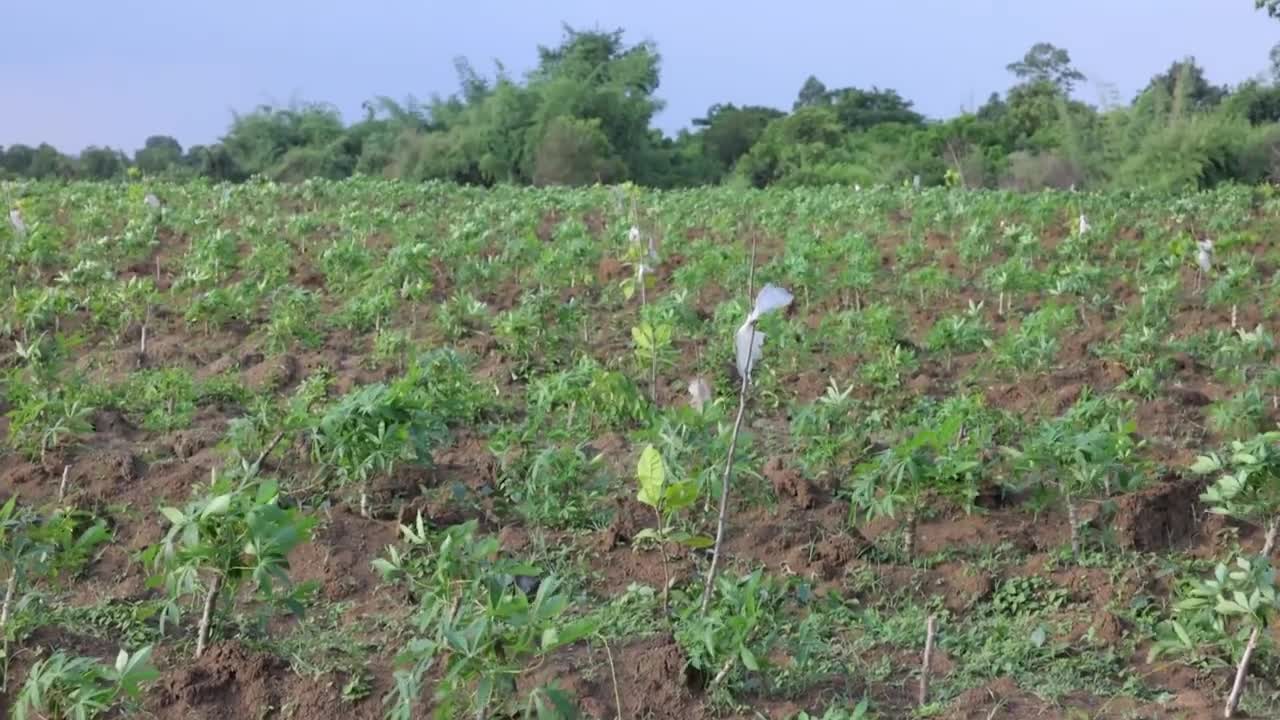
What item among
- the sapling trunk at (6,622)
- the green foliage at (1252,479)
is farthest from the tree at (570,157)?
the sapling trunk at (6,622)

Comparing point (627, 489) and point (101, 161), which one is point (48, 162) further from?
point (627, 489)

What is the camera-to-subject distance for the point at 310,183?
464 inches

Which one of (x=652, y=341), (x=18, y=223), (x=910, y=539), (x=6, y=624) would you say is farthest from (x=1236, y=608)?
(x=18, y=223)

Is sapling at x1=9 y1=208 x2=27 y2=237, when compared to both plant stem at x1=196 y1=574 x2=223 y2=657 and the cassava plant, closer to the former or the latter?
plant stem at x1=196 y1=574 x2=223 y2=657

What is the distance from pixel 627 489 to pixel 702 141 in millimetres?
28422

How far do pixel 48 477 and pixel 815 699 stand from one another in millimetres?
2665

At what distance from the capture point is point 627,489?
4316mm

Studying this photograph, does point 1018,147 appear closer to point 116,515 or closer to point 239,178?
point 239,178

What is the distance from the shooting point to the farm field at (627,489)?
9.58ft

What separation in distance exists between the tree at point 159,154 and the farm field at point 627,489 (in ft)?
58.7

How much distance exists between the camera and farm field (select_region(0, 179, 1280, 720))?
2920 mm

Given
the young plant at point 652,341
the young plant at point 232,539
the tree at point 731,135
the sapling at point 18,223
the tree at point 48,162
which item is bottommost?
the young plant at point 232,539

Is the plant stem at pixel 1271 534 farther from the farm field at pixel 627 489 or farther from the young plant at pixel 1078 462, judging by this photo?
the young plant at pixel 1078 462

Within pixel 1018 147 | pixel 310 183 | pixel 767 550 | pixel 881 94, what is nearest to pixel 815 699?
pixel 767 550
